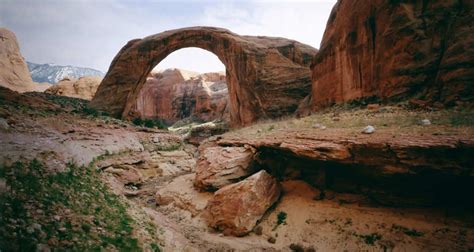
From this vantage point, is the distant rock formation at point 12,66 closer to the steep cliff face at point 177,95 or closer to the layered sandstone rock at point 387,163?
the steep cliff face at point 177,95

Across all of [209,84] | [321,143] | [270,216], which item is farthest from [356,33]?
[209,84]

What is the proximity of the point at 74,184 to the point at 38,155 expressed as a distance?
5.73 ft

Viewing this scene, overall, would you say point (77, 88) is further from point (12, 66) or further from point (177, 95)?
point (177, 95)

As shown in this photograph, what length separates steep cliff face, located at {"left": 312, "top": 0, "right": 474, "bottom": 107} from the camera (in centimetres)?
981

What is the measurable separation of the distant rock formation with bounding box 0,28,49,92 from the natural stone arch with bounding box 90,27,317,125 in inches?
820

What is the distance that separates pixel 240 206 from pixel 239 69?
16.8 m

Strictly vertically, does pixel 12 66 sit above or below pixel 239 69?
above

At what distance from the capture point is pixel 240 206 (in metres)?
9.18

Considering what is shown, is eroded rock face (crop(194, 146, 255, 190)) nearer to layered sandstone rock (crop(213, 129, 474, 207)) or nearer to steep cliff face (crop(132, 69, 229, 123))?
layered sandstone rock (crop(213, 129, 474, 207))

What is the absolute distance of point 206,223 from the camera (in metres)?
9.95

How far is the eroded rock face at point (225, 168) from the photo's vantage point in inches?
446

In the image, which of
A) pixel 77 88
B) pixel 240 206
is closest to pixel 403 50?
pixel 240 206

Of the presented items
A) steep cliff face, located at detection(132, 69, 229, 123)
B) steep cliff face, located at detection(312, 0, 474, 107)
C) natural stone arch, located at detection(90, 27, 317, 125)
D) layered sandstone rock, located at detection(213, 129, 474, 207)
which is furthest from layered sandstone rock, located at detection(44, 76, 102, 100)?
layered sandstone rock, located at detection(213, 129, 474, 207)

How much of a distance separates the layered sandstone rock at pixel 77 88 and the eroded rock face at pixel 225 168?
1242 inches
